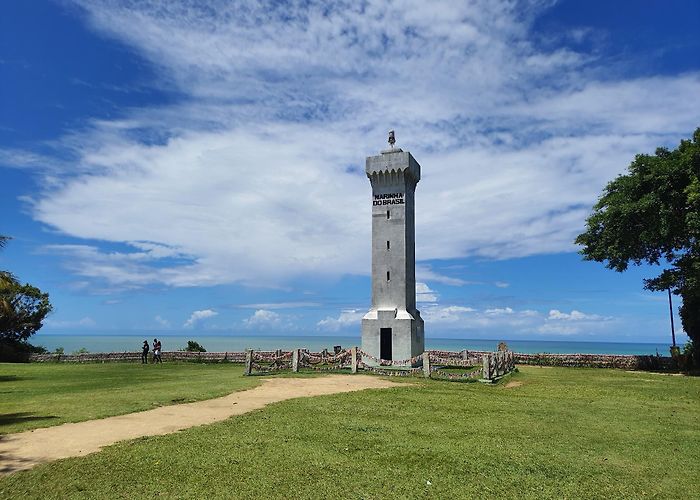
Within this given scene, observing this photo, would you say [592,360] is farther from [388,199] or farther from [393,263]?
[388,199]

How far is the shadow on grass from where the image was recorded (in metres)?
12.3

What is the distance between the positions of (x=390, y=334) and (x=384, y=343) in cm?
76

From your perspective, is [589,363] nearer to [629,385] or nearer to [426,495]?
[629,385]

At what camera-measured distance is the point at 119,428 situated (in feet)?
38.3

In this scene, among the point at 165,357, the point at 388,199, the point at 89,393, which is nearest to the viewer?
the point at 89,393

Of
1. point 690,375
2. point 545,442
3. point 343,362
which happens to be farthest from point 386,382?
point 690,375

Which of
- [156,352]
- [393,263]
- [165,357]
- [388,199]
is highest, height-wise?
[388,199]

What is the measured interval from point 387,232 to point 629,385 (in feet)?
57.7

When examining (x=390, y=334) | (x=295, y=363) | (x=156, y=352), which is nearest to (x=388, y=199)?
(x=390, y=334)

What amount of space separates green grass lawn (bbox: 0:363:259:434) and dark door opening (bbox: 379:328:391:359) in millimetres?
11944

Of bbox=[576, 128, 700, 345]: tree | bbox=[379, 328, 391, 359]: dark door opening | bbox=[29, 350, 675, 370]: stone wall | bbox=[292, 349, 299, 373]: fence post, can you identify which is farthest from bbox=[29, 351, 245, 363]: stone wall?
bbox=[576, 128, 700, 345]: tree

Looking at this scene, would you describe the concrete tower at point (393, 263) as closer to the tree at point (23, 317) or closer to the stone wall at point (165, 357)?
the stone wall at point (165, 357)

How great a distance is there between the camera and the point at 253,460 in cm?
910

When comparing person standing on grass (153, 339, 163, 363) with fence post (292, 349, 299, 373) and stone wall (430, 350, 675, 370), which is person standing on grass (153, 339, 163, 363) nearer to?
fence post (292, 349, 299, 373)
